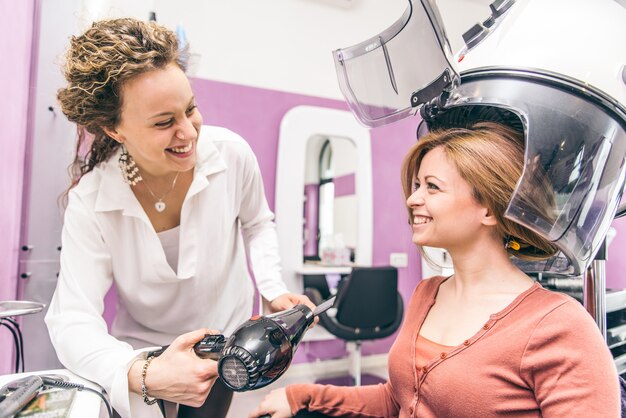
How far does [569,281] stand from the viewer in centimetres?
136

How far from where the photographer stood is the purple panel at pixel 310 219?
103 inches

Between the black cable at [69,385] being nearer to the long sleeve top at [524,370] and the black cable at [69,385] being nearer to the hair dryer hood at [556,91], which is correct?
the long sleeve top at [524,370]

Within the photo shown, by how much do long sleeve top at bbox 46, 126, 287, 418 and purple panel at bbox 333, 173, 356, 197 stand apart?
4.53 ft

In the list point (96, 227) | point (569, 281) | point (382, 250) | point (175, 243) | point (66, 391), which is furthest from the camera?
point (382, 250)

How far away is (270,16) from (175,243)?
1.99 meters

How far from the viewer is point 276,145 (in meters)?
2.62

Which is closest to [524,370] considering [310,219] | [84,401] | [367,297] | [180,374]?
[180,374]

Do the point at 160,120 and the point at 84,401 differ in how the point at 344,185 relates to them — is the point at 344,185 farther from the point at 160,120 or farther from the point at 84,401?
the point at 84,401

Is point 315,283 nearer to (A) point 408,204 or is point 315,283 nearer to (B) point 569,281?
(B) point 569,281

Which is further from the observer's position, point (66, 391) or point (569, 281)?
point (569, 281)

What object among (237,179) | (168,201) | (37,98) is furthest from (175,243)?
(37,98)

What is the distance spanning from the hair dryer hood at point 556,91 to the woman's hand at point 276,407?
620mm

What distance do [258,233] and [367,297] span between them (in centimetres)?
108

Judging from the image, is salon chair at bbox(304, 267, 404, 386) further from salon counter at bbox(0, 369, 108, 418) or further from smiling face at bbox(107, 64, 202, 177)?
salon counter at bbox(0, 369, 108, 418)
